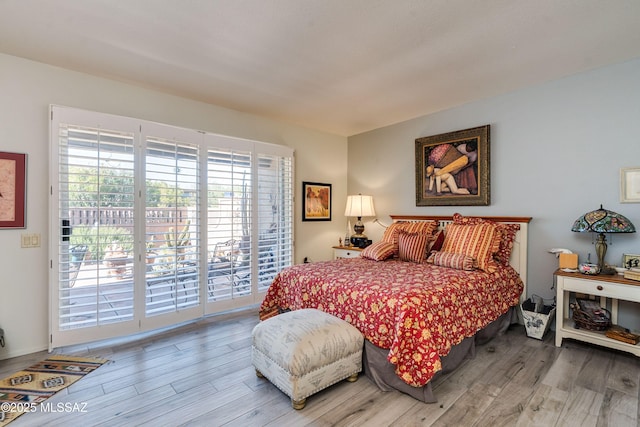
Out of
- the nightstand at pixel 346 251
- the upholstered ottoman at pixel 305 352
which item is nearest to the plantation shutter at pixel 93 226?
the upholstered ottoman at pixel 305 352

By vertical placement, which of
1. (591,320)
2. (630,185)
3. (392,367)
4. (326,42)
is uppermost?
(326,42)

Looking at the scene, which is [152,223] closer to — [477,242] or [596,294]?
Result: [477,242]

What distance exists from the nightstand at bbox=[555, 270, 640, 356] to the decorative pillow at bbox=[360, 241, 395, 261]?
5.12 feet

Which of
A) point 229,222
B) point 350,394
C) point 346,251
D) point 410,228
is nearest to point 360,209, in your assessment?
point 346,251

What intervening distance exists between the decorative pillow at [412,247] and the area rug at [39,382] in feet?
9.94

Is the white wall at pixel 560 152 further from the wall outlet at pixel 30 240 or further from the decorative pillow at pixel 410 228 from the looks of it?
the wall outlet at pixel 30 240

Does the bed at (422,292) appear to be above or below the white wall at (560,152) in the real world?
below

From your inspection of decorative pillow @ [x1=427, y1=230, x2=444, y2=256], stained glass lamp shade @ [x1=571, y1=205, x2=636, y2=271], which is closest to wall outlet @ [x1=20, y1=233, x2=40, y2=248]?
decorative pillow @ [x1=427, y1=230, x2=444, y2=256]

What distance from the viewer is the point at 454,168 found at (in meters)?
3.77

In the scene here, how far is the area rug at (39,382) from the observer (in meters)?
1.93

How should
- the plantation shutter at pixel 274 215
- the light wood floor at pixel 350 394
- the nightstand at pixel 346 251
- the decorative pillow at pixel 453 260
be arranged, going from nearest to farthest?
1. the light wood floor at pixel 350 394
2. the decorative pillow at pixel 453 260
3. the plantation shutter at pixel 274 215
4. the nightstand at pixel 346 251

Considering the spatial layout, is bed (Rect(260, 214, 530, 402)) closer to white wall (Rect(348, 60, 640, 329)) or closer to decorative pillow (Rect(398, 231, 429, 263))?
decorative pillow (Rect(398, 231, 429, 263))

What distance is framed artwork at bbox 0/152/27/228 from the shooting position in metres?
2.55

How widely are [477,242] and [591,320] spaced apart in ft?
3.58
